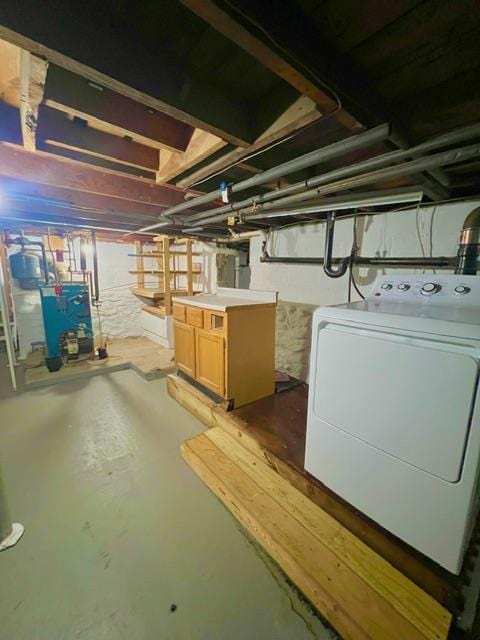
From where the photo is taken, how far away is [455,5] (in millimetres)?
697

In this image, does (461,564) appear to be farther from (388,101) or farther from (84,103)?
(84,103)

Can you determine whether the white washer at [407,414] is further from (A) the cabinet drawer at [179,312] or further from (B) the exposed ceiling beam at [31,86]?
(A) the cabinet drawer at [179,312]

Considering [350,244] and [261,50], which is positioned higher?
[261,50]

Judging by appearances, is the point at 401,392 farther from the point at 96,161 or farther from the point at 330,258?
the point at 96,161

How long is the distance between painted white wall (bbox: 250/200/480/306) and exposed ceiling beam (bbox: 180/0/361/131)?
5.36 ft

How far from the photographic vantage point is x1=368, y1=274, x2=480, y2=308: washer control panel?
1.34m

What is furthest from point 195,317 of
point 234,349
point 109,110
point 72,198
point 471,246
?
point 471,246

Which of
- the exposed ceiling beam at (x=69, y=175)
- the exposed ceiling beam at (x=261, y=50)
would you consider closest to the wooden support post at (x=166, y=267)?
the exposed ceiling beam at (x=69, y=175)

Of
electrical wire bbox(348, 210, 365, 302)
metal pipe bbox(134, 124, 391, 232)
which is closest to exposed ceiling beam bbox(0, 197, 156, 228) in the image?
metal pipe bbox(134, 124, 391, 232)

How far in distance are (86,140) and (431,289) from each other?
2174mm

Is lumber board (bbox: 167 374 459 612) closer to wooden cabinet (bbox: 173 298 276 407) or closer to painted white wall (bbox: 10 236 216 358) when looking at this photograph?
wooden cabinet (bbox: 173 298 276 407)

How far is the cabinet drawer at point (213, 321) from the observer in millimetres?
2386

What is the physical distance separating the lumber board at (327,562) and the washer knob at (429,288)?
1.41m

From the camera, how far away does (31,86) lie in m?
0.95
